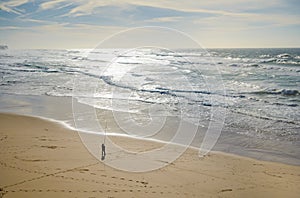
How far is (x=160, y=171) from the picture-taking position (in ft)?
25.7

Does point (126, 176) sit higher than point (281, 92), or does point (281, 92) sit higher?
point (281, 92)

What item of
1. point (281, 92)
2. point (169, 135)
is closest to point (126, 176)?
point (169, 135)

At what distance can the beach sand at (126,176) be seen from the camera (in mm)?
6590

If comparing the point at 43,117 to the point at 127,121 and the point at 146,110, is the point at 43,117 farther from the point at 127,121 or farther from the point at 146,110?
the point at 146,110

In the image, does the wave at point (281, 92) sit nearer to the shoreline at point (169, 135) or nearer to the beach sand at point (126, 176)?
the shoreline at point (169, 135)

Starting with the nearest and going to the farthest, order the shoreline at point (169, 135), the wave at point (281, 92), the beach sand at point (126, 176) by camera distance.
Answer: the beach sand at point (126, 176) → the shoreline at point (169, 135) → the wave at point (281, 92)

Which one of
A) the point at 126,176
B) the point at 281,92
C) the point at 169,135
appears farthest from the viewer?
the point at 281,92

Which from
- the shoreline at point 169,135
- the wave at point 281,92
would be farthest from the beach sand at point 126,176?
the wave at point 281,92

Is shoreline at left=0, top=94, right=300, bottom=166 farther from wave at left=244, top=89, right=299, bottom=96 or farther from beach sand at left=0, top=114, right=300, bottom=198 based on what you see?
wave at left=244, top=89, right=299, bottom=96

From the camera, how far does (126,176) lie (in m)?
7.37

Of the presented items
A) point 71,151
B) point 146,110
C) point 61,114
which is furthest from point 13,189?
point 146,110

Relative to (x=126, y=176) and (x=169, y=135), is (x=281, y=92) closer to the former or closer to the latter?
(x=169, y=135)

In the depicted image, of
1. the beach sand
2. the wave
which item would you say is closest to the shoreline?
the beach sand

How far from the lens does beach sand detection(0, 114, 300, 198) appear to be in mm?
6590
